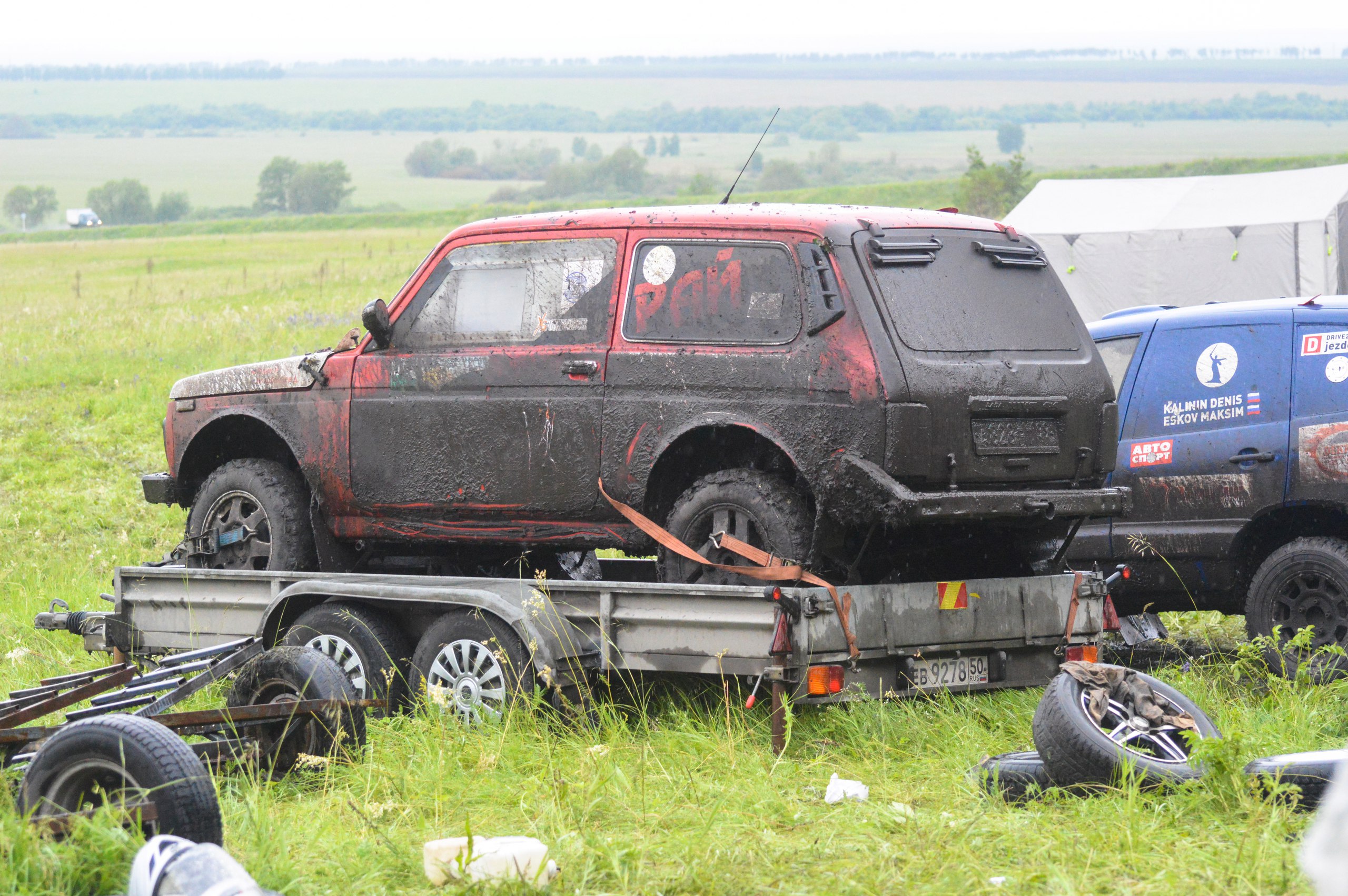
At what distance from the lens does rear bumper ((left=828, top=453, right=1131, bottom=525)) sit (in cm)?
565

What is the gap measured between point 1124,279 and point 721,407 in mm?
16517

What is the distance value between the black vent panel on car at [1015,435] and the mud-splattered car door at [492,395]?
1.55m

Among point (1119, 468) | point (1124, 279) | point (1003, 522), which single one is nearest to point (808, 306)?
point (1003, 522)

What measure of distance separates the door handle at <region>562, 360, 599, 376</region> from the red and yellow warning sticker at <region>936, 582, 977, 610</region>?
5.36 feet

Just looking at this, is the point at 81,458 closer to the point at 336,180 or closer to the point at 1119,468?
the point at 1119,468

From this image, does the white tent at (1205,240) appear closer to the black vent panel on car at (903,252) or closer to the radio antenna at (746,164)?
the radio antenna at (746,164)

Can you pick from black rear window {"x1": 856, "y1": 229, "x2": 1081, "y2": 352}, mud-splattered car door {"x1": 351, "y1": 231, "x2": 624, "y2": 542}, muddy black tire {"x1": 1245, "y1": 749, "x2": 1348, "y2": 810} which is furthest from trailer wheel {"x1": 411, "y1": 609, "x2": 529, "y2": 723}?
muddy black tire {"x1": 1245, "y1": 749, "x2": 1348, "y2": 810}

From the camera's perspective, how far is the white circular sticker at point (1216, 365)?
741 centimetres

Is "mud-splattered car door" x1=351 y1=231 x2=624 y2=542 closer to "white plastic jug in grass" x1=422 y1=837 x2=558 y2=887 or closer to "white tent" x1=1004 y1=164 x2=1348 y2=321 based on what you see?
"white plastic jug in grass" x1=422 y1=837 x2=558 y2=887

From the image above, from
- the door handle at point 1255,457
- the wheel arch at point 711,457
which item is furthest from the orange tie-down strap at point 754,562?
the door handle at point 1255,457

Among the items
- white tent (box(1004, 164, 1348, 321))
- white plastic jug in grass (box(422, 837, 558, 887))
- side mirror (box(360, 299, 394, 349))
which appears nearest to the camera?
white plastic jug in grass (box(422, 837, 558, 887))

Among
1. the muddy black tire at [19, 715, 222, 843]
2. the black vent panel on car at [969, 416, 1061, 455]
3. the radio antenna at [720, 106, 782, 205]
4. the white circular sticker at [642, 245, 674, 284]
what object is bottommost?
the muddy black tire at [19, 715, 222, 843]

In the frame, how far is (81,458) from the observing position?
50.3 ft

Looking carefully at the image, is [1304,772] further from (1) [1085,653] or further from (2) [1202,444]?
(2) [1202,444]
